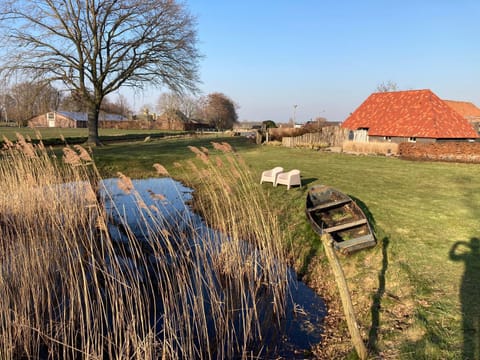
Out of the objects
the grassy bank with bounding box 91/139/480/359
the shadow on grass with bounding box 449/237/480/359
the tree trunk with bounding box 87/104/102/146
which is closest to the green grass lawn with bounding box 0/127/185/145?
the tree trunk with bounding box 87/104/102/146

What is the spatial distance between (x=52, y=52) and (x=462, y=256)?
25.5 m

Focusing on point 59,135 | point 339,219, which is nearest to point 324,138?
point 339,219

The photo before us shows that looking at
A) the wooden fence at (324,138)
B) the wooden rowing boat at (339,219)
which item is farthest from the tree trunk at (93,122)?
the wooden rowing boat at (339,219)

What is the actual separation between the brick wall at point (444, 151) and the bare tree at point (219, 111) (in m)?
58.3

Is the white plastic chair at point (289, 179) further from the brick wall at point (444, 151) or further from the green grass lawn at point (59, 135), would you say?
the brick wall at point (444, 151)

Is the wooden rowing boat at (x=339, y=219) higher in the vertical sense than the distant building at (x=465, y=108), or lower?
lower

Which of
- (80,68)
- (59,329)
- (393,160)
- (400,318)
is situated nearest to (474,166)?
(393,160)

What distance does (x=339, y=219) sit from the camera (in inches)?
304

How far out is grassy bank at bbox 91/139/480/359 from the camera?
12.2 ft

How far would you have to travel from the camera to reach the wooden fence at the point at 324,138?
26.5m

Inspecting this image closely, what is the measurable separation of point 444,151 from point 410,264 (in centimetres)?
1677

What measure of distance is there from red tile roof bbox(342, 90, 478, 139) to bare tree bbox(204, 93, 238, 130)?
50660 mm

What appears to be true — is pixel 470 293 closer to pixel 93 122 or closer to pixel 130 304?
pixel 130 304

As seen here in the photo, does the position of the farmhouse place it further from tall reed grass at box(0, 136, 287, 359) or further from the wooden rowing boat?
tall reed grass at box(0, 136, 287, 359)
